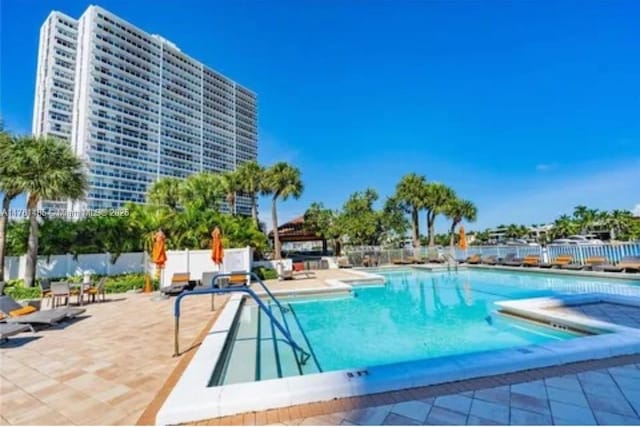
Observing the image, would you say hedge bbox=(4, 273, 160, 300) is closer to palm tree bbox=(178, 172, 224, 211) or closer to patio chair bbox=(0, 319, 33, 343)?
patio chair bbox=(0, 319, 33, 343)

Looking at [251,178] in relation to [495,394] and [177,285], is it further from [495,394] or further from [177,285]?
[495,394]

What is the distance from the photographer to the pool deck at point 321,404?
2.59m

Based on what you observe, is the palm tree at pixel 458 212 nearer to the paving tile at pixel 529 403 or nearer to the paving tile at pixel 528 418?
the paving tile at pixel 529 403

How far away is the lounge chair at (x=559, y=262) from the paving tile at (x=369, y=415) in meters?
15.1

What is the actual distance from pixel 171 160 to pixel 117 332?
74.8 meters

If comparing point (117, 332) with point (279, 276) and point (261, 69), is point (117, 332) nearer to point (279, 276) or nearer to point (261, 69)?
point (279, 276)

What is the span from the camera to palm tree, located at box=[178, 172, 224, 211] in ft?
71.0

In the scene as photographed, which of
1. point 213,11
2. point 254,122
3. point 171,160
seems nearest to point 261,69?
point 213,11

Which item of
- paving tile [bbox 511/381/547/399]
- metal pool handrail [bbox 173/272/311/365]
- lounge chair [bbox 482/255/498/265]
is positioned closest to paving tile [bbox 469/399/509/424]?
paving tile [bbox 511/381/547/399]

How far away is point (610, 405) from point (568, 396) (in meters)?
0.28

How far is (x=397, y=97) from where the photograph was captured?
64.7 ft

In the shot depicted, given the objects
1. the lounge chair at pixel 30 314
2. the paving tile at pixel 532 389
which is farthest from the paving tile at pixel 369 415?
the lounge chair at pixel 30 314

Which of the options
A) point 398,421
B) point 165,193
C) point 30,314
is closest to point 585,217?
point 165,193

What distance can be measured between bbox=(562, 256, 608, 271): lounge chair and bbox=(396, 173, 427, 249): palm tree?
16706 mm
